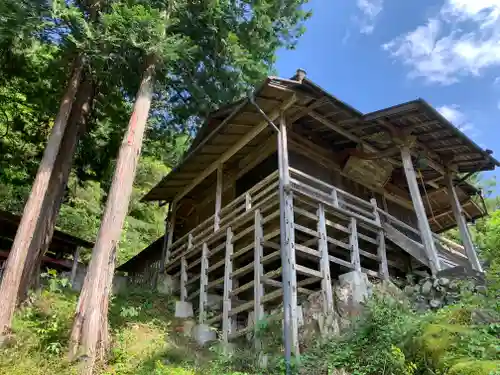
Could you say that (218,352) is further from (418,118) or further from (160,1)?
(160,1)

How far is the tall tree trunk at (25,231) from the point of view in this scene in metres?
9.37

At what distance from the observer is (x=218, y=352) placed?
10047mm

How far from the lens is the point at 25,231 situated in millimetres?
10227

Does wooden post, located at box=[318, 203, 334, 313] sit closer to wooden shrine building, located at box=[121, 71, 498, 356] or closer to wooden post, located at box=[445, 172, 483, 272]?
wooden shrine building, located at box=[121, 71, 498, 356]

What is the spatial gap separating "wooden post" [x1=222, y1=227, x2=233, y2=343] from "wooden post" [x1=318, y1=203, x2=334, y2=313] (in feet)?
8.69

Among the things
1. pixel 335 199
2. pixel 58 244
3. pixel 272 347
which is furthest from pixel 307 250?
pixel 58 244

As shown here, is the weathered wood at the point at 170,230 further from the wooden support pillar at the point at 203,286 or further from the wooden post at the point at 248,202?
the wooden post at the point at 248,202

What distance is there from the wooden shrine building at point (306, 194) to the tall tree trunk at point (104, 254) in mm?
2422

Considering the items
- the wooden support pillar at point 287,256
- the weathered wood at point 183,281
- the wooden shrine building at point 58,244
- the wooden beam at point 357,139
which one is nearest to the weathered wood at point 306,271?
the wooden support pillar at point 287,256

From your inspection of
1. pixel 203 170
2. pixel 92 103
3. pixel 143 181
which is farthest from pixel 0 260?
pixel 143 181

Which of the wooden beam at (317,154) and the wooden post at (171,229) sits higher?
the wooden beam at (317,154)

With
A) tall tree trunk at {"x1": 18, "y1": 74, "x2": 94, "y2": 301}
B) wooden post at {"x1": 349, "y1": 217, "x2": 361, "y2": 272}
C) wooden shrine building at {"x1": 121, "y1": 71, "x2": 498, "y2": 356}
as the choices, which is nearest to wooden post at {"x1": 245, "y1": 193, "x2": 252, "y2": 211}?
wooden shrine building at {"x1": 121, "y1": 71, "x2": 498, "y2": 356}

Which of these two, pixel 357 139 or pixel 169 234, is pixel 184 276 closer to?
pixel 169 234

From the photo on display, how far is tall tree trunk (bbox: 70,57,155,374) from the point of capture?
842cm
